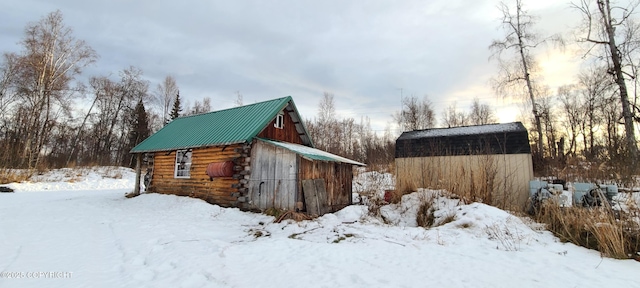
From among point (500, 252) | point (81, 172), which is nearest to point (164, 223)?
point (500, 252)

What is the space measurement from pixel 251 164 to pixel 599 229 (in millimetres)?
9983

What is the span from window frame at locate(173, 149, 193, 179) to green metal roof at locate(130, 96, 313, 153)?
50cm

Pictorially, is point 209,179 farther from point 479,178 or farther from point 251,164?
point 479,178

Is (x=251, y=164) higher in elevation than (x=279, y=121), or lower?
lower

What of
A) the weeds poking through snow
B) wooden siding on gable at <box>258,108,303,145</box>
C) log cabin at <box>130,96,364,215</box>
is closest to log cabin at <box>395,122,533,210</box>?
the weeds poking through snow

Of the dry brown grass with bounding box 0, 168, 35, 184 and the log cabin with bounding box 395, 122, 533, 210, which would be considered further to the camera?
the dry brown grass with bounding box 0, 168, 35, 184

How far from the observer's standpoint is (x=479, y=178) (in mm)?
9773

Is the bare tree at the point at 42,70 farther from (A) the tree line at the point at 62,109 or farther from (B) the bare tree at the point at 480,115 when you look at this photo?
(B) the bare tree at the point at 480,115

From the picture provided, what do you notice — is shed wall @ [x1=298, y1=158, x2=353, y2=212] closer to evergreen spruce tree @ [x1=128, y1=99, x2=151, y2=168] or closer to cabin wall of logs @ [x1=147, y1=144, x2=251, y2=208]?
cabin wall of logs @ [x1=147, y1=144, x2=251, y2=208]

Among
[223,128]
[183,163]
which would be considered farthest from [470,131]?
[183,163]

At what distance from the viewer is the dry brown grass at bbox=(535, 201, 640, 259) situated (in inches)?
205

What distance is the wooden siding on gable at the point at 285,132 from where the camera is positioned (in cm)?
1241

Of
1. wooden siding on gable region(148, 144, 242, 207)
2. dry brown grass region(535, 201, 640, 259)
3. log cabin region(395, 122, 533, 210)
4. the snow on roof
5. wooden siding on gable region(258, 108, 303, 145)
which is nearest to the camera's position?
dry brown grass region(535, 201, 640, 259)

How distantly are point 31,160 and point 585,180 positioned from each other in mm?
34149
